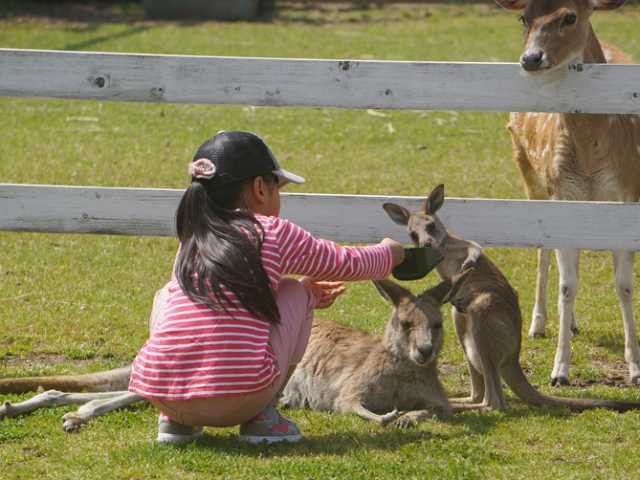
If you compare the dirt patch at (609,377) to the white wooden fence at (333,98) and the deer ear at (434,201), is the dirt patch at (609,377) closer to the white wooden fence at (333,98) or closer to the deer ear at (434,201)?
the white wooden fence at (333,98)

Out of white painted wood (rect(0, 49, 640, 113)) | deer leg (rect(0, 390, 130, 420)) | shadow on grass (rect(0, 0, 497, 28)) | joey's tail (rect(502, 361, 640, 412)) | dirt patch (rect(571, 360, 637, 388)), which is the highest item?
shadow on grass (rect(0, 0, 497, 28))

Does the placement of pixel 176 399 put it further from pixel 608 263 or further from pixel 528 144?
pixel 608 263

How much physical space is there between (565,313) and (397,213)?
1.24 meters

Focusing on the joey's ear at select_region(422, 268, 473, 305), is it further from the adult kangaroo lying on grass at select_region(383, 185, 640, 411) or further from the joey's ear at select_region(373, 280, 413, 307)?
the adult kangaroo lying on grass at select_region(383, 185, 640, 411)

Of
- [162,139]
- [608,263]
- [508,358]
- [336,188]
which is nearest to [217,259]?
[508,358]

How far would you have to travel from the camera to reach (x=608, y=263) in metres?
9.17

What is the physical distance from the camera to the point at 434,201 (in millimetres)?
6164

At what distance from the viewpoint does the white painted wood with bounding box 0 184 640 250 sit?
6.00 m

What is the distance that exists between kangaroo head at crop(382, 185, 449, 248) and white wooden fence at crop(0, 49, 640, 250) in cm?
6

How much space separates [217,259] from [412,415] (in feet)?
4.33

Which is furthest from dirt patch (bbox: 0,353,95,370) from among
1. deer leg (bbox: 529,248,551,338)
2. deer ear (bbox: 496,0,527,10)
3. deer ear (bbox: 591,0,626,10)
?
deer ear (bbox: 591,0,626,10)

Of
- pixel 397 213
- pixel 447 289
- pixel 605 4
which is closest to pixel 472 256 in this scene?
pixel 397 213

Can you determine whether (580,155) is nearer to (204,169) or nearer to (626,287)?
(626,287)

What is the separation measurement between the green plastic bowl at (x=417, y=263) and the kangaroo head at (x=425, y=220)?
673 mm
